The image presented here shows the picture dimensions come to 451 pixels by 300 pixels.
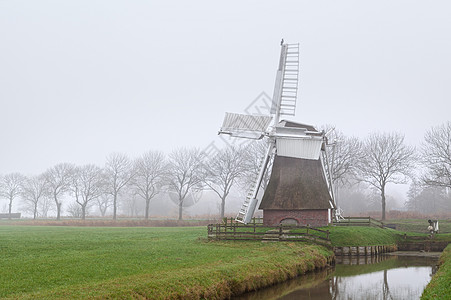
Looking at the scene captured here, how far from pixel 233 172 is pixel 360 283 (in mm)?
41169

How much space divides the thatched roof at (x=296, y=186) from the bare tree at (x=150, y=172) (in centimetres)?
3796

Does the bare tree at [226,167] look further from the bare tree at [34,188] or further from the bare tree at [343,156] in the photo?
the bare tree at [34,188]

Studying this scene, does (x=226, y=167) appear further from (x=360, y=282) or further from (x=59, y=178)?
(x=360, y=282)

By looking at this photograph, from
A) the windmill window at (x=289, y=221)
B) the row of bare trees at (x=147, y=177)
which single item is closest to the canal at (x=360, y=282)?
the windmill window at (x=289, y=221)

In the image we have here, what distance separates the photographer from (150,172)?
70750 millimetres

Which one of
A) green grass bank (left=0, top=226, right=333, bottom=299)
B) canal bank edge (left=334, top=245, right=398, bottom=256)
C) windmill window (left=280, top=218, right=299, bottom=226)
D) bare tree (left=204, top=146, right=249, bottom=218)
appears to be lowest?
canal bank edge (left=334, top=245, right=398, bottom=256)

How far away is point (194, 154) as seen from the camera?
229 ft

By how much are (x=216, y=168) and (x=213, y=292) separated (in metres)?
47.2

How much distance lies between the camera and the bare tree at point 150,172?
226ft

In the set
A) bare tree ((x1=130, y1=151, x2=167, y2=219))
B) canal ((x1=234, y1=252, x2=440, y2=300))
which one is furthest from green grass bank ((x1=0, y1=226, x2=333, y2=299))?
bare tree ((x1=130, y1=151, x2=167, y2=219))

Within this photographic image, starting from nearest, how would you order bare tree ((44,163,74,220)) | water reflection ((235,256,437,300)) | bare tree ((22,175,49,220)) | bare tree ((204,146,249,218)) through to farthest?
1. water reflection ((235,256,437,300))
2. bare tree ((204,146,249,218))
3. bare tree ((44,163,74,220))
4. bare tree ((22,175,49,220))

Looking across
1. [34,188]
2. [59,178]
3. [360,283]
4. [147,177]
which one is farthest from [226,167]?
[34,188]

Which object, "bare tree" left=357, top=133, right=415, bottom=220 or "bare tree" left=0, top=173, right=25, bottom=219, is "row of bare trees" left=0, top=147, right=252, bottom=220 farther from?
"bare tree" left=357, top=133, right=415, bottom=220

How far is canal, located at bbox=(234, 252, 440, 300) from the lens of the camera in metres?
17.0
